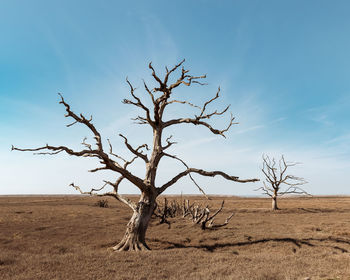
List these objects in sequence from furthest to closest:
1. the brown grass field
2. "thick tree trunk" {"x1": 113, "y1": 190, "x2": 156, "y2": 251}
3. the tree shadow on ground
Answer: the tree shadow on ground, "thick tree trunk" {"x1": 113, "y1": 190, "x2": 156, "y2": 251}, the brown grass field

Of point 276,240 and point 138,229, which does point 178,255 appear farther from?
point 276,240

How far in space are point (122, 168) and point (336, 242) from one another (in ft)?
34.7

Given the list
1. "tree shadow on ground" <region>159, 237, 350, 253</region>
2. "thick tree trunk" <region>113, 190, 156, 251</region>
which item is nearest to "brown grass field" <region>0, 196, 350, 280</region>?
"tree shadow on ground" <region>159, 237, 350, 253</region>

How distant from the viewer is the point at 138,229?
36.9ft

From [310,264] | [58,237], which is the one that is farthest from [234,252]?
[58,237]

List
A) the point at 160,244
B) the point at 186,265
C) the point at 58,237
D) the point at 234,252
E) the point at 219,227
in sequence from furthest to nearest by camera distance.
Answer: the point at 219,227
the point at 58,237
the point at 160,244
the point at 234,252
the point at 186,265

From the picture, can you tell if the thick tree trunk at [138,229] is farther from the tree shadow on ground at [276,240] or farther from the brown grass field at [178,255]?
the tree shadow on ground at [276,240]

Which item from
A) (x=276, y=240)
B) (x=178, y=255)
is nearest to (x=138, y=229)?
(x=178, y=255)

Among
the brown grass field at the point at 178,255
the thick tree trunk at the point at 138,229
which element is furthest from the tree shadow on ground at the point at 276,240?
the thick tree trunk at the point at 138,229

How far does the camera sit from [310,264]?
8398 mm

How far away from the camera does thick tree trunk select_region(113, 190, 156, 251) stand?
1096 cm

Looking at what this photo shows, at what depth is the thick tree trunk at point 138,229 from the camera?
11.0 metres

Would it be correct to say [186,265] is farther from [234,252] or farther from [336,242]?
[336,242]

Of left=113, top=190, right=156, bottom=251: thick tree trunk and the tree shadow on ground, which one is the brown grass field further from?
left=113, top=190, right=156, bottom=251: thick tree trunk
